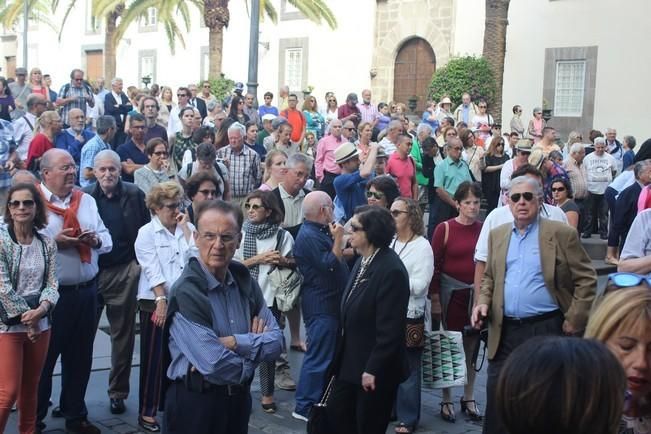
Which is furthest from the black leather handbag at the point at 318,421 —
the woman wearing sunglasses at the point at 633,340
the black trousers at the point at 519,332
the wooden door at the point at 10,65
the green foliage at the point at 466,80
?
the wooden door at the point at 10,65

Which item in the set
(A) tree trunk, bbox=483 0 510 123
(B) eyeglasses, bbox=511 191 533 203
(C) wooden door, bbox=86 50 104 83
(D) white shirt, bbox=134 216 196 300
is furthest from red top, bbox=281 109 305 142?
(C) wooden door, bbox=86 50 104 83

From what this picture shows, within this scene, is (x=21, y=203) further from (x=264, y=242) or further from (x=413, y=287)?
(x=413, y=287)

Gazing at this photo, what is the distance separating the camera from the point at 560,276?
5844 millimetres

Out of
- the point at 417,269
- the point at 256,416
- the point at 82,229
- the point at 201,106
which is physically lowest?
the point at 256,416

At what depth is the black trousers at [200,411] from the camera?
4168mm

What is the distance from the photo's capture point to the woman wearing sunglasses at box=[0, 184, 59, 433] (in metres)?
5.61

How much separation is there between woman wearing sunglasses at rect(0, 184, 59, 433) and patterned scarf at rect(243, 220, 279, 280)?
1887 millimetres

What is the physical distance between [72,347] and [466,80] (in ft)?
69.5

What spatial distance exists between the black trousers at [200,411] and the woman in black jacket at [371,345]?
137cm

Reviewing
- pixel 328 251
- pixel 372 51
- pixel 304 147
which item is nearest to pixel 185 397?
pixel 328 251

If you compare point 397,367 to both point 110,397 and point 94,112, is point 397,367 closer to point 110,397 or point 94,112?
point 110,397

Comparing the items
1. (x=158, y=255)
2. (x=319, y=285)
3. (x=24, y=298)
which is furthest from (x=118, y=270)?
(x=319, y=285)

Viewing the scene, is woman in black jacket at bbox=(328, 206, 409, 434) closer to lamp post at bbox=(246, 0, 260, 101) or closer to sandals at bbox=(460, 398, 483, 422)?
sandals at bbox=(460, 398, 483, 422)

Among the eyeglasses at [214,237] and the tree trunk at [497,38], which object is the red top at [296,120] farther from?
the eyeglasses at [214,237]
